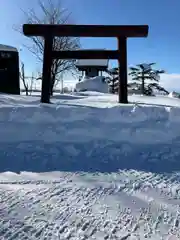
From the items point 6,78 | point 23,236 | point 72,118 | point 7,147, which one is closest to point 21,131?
point 7,147

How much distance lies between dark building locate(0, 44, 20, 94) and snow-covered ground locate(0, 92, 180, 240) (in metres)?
8.88

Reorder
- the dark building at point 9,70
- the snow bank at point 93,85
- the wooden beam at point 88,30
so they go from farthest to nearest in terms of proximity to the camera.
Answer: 1. the snow bank at point 93,85
2. the dark building at point 9,70
3. the wooden beam at point 88,30

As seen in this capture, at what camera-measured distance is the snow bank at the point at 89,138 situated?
12.9ft

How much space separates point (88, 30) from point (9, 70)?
32.4 ft

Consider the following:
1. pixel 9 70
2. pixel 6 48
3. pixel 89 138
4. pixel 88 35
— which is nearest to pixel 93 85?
pixel 6 48

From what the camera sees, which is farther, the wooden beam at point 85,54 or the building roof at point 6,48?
the building roof at point 6,48

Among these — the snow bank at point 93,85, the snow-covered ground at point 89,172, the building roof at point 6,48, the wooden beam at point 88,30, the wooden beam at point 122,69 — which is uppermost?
the building roof at point 6,48

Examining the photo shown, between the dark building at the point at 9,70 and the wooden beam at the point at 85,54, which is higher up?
the dark building at the point at 9,70

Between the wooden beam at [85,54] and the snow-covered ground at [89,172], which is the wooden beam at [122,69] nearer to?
the wooden beam at [85,54]

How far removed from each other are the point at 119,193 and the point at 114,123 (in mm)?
2435

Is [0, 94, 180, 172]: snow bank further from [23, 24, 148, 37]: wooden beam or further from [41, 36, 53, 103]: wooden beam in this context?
[23, 24, 148, 37]: wooden beam

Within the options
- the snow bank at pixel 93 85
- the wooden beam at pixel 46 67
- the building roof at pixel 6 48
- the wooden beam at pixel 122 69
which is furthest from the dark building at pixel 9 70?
the snow bank at pixel 93 85

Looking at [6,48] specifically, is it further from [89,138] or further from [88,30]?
[89,138]

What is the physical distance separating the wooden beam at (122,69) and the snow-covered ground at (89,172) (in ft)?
2.88
